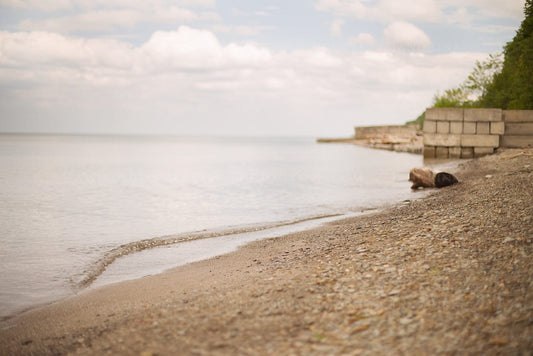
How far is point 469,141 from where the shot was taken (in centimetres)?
2936

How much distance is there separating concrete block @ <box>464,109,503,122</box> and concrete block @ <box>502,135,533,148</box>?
5.12 ft

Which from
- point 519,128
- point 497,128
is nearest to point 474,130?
point 497,128

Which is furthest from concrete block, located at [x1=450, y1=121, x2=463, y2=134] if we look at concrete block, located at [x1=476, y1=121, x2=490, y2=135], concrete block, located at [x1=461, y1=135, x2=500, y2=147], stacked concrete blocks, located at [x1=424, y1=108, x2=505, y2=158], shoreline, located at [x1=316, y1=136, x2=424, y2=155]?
shoreline, located at [x1=316, y1=136, x2=424, y2=155]

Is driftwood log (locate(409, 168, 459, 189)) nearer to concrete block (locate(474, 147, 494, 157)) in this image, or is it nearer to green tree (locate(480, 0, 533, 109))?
concrete block (locate(474, 147, 494, 157))

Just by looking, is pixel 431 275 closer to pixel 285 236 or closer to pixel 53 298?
pixel 285 236

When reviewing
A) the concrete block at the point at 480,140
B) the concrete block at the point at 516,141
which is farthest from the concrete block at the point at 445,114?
the concrete block at the point at 516,141

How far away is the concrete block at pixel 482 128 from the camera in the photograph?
28.8 m

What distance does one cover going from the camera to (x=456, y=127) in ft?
97.5

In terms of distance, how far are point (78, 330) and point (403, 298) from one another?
4.23m

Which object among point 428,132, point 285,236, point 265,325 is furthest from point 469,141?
point 265,325

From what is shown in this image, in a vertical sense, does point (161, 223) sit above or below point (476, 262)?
below

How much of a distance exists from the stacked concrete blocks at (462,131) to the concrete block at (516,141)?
614mm

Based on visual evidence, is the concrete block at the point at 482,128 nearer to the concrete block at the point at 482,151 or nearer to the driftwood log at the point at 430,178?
the concrete block at the point at 482,151

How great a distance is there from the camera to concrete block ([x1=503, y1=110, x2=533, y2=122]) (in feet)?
92.0
